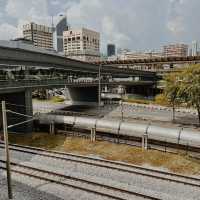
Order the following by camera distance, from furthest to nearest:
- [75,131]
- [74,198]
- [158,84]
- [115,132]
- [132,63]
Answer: [132,63] < [158,84] < [75,131] < [115,132] < [74,198]

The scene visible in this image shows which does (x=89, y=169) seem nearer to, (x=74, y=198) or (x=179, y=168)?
(x=74, y=198)

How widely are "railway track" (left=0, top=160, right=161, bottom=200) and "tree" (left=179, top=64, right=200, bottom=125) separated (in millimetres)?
27348

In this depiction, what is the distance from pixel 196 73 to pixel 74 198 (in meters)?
35.0

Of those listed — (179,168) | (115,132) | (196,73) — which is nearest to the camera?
(179,168)

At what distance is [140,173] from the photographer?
21.8 metres

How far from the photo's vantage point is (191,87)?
41500 millimetres

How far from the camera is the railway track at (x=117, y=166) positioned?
2080 cm

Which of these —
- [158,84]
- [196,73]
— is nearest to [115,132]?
[196,73]

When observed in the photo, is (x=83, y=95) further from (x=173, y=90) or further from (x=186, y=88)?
(x=186, y=88)

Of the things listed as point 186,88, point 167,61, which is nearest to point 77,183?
point 186,88

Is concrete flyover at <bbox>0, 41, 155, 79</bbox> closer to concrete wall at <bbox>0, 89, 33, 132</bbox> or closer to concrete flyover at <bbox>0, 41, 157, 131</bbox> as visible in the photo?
concrete flyover at <bbox>0, 41, 157, 131</bbox>

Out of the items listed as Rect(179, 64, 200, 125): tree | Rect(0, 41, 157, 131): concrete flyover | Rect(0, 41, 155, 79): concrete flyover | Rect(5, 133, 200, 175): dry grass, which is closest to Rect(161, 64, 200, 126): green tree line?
Rect(179, 64, 200, 125): tree

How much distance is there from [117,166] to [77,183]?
195 inches

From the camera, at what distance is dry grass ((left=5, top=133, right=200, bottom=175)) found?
25.0 m
